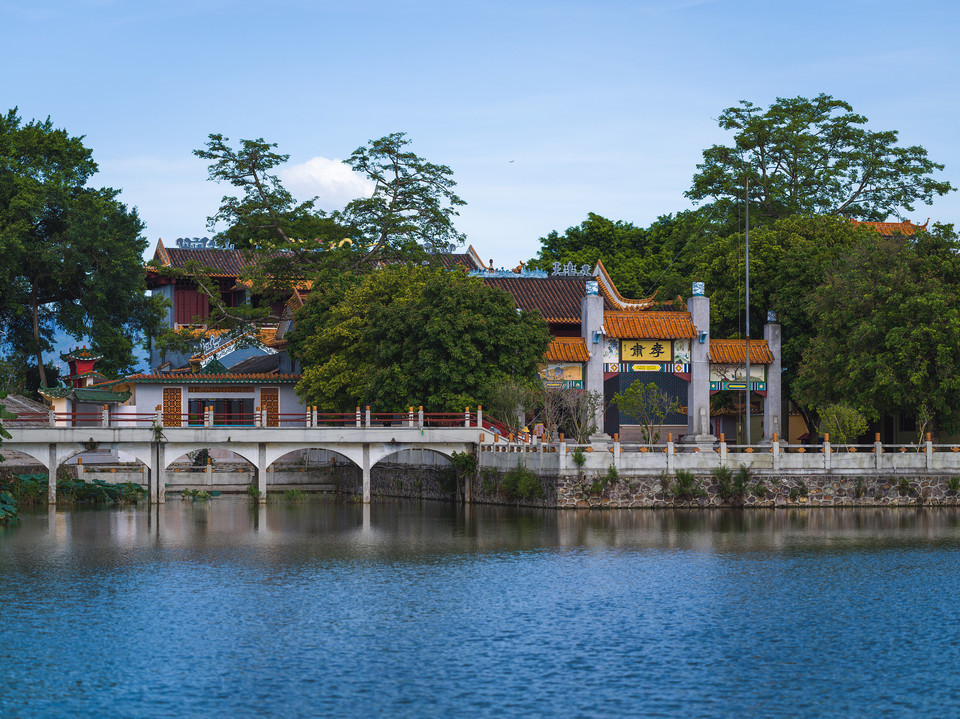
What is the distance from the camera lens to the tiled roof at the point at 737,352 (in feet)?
173

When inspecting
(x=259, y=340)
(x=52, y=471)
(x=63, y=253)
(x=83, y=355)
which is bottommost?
(x=52, y=471)

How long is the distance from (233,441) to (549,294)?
2005 cm

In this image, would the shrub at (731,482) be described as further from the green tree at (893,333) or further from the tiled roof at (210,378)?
the tiled roof at (210,378)

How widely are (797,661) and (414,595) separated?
9151mm

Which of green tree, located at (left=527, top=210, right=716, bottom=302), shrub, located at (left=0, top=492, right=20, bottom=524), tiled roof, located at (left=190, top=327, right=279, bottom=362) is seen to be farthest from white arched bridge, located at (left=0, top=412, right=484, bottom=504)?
green tree, located at (left=527, top=210, right=716, bottom=302)

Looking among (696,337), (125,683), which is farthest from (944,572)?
(696,337)

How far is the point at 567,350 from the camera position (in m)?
52.0

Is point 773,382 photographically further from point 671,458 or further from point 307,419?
point 307,419

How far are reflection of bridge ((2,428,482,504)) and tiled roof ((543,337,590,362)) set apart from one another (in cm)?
649

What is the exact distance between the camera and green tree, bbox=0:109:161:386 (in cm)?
6078

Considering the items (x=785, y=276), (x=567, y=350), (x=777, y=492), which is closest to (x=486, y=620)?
(x=777, y=492)

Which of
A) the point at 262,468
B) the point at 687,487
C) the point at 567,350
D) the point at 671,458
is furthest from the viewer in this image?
the point at 567,350

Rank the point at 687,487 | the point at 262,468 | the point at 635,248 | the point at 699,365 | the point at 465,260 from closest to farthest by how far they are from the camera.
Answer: the point at 687,487 → the point at 262,468 → the point at 699,365 → the point at 465,260 → the point at 635,248

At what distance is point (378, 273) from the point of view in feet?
178
